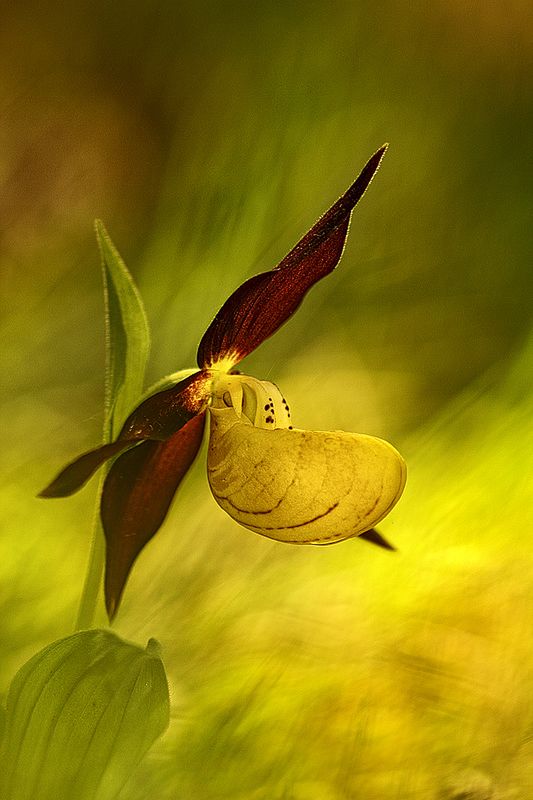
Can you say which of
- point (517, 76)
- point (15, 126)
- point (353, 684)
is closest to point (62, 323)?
point (15, 126)

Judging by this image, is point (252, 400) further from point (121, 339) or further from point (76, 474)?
point (76, 474)

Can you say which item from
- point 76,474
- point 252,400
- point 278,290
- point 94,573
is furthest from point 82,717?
point 278,290

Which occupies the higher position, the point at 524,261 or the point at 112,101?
the point at 112,101

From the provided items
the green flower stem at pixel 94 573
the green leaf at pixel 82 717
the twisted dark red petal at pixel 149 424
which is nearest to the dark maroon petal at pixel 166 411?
the twisted dark red petal at pixel 149 424

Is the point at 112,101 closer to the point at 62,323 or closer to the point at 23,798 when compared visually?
the point at 62,323

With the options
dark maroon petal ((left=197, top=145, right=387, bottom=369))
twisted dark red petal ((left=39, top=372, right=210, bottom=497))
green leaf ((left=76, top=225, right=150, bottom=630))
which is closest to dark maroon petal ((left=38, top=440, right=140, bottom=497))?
twisted dark red petal ((left=39, top=372, right=210, bottom=497))

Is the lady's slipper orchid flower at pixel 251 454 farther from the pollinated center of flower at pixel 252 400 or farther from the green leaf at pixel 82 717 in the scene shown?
the green leaf at pixel 82 717
